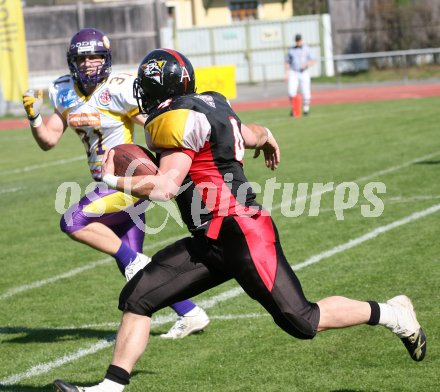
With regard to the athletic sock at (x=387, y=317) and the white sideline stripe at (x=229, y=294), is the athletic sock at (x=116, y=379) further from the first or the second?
the athletic sock at (x=387, y=317)

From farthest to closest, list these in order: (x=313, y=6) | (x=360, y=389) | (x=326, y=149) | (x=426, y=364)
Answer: (x=313, y=6)
(x=326, y=149)
(x=426, y=364)
(x=360, y=389)

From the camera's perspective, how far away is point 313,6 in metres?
41.7

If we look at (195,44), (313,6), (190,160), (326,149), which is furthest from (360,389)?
(313,6)

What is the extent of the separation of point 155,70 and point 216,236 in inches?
30.6

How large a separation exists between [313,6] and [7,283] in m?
35.7

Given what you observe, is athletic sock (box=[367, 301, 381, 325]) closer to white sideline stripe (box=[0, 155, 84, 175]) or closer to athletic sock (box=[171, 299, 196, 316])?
athletic sock (box=[171, 299, 196, 316])

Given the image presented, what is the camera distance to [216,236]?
14.3 ft

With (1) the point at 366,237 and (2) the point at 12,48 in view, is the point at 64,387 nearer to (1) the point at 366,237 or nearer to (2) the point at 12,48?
(1) the point at 366,237

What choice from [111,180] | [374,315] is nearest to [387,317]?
[374,315]

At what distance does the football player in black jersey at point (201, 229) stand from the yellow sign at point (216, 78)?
18961mm

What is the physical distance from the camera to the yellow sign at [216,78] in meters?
23.7

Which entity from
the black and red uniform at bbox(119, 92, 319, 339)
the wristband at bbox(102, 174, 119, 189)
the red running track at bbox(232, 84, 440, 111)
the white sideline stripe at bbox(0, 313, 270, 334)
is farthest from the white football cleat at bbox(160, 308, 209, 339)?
the red running track at bbox(232, 84, 440, 111)

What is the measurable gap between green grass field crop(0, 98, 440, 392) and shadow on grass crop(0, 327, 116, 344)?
1 centimetres

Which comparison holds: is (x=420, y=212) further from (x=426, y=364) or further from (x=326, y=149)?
(x=326, y=149)
